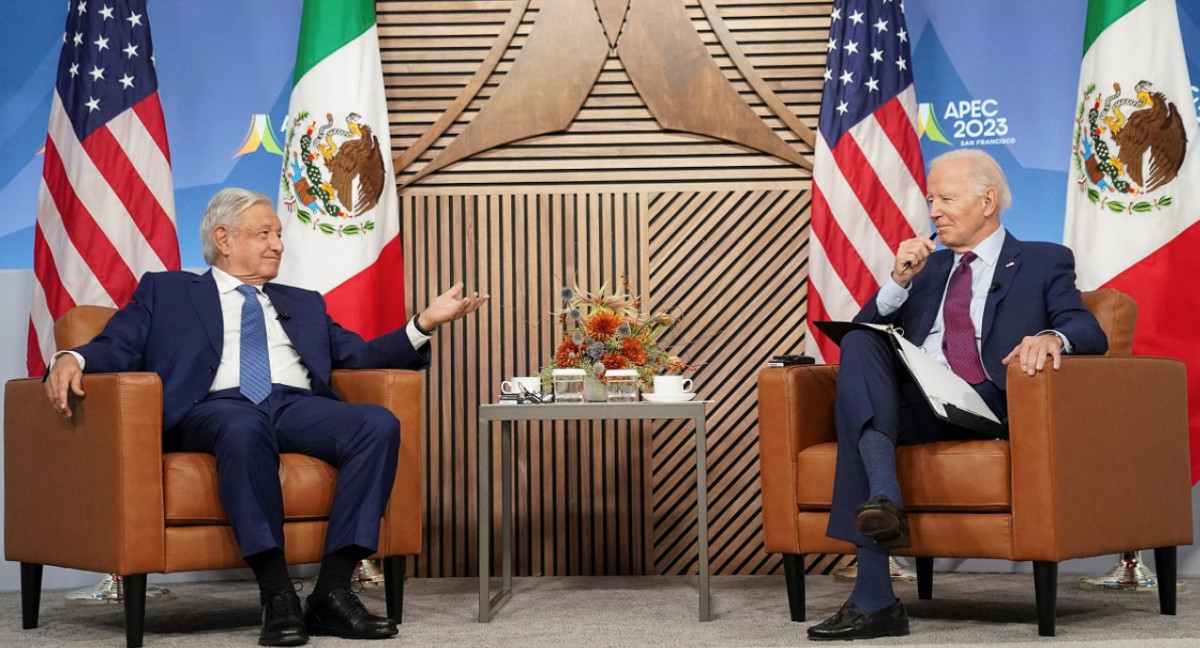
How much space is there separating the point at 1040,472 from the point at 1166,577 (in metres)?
0.72

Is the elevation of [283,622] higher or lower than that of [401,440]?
lower

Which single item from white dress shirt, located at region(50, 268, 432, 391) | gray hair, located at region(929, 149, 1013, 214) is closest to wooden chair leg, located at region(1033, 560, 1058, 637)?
gray hair, located at region(929, 149, 1013, 214)

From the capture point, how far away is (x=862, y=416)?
296cm

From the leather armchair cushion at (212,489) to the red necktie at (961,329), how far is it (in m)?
1.75

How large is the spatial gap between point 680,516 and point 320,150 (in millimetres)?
1941

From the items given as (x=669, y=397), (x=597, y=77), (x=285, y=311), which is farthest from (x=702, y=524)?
(x=597, y=77)

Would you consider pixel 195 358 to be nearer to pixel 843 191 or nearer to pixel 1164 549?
pixel 843 191

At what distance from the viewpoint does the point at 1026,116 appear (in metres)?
5.03

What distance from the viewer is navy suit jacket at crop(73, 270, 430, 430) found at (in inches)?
128

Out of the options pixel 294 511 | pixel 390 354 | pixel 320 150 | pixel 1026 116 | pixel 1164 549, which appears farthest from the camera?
pixel 1026 116

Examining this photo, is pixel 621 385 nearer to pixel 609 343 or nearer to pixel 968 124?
pixel 609 343

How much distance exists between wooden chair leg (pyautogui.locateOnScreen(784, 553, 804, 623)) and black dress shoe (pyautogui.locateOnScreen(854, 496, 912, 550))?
449 mm

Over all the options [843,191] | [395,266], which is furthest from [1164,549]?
[395,266]

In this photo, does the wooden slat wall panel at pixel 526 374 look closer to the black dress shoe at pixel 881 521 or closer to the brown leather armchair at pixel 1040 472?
the brown leather armchair at pixel 1040 472
